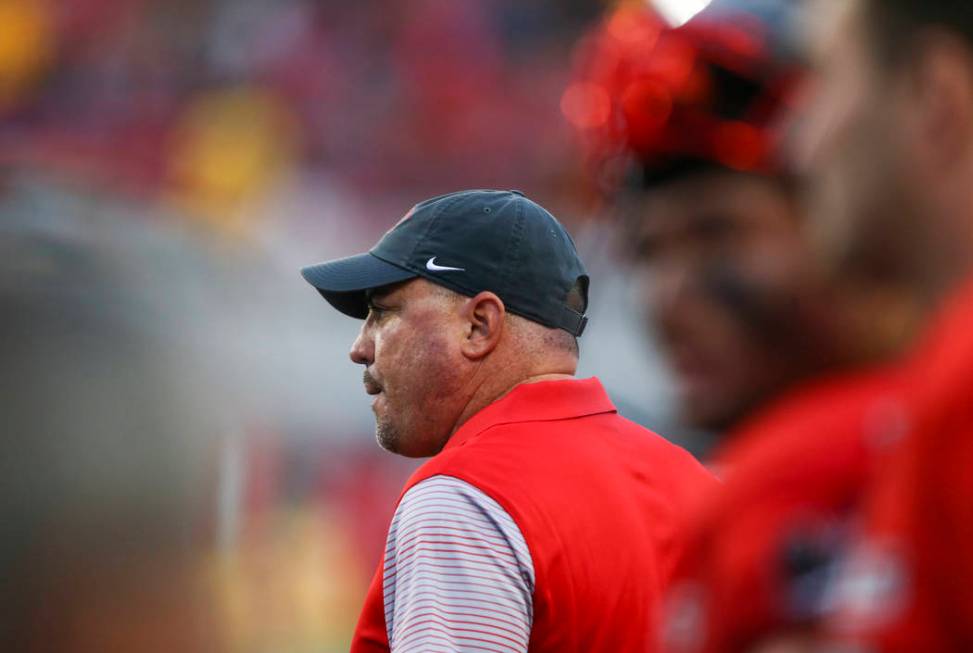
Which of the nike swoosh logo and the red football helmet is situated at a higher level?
the red football helmet

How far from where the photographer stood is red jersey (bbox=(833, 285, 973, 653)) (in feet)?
2.54

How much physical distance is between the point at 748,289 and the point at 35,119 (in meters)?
7.37

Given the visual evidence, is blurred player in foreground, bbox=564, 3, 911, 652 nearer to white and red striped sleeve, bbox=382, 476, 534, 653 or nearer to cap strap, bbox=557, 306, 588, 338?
white and red striped sleeve, bbox=382, 476, 534, 653

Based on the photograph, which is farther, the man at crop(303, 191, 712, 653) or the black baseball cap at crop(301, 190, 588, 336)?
the black baseball cap at crop(301, 190, 588, 336)

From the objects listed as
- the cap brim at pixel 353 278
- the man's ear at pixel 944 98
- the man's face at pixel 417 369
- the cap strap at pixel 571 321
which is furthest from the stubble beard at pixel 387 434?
the man's ear at pixel 944 98

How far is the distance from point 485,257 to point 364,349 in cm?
28

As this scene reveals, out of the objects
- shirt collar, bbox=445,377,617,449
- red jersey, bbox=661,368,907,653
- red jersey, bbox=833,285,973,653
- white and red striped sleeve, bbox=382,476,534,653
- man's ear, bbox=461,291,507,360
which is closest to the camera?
red jersey, bbox=833,285,973,653

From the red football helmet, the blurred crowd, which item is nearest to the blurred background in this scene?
the blurred crowd

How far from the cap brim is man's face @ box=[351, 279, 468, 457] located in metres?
0.03

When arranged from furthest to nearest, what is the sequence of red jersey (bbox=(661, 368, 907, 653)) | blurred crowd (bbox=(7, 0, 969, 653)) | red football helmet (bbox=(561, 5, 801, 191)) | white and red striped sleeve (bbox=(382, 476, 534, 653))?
white and red striped sleeve (bbox=(382, 476, 534, 653)) → red football helmet (bbox=(561, 5, 801, 191)) → blurred crowd (bbox=(7, 0, 969, 653)) → red jersey (bbox=(661, 368, 907, 653))

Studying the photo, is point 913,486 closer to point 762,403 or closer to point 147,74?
point 762,403

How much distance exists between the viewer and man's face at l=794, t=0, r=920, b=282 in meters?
0.92

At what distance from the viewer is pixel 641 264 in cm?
126

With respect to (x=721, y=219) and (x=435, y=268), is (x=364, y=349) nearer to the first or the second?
(x=435, y=268)
